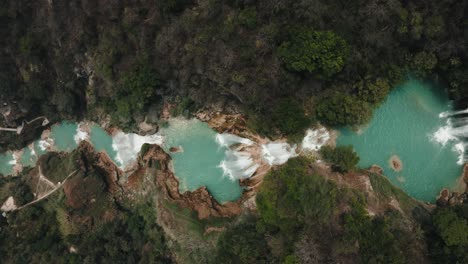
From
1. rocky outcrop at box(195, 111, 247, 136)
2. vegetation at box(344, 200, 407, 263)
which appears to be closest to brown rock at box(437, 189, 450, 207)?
vegetation at box(344, 200, 407, 263)

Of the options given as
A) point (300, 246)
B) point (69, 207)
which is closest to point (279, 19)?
point (300, 246)

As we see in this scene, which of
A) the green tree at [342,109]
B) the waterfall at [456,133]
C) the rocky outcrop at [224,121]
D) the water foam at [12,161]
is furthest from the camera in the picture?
the water foam at [12,161]

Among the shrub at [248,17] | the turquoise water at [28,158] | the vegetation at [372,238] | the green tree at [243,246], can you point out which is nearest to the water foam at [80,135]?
the turquoise water at [28,158]

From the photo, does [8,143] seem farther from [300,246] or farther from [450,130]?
[450,130]

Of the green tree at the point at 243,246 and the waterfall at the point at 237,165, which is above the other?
the waterfall at the point at 237,165

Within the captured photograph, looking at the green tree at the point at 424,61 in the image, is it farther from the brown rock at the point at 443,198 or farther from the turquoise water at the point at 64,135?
the turquoise water at the point at 64,135

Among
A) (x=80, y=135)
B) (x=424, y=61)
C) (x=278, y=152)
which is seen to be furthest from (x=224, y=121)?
(x=424, y=61)
